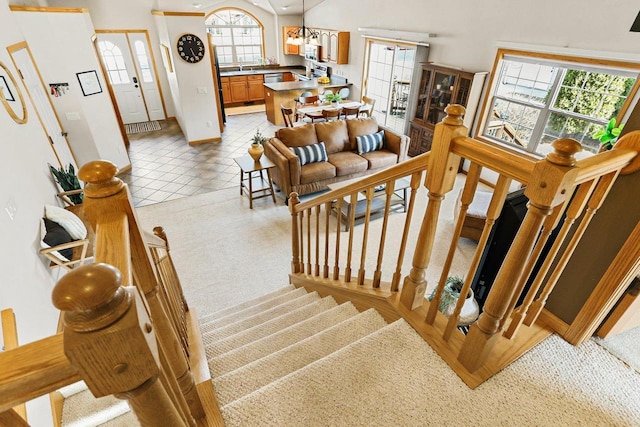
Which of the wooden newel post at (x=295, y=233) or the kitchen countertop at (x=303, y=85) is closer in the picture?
the wooden newel post at (x=295, y=233)

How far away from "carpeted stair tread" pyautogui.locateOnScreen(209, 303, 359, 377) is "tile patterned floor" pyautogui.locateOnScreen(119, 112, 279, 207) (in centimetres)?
392

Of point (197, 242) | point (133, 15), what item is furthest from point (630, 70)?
point (133, 15)

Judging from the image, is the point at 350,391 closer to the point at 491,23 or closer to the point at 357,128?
the point at 357,128

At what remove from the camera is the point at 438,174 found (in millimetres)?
1221

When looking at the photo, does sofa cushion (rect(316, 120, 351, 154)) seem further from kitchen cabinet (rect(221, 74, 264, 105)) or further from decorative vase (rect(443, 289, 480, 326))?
kitchen cabinet (rect(221, 74, 264, 105))

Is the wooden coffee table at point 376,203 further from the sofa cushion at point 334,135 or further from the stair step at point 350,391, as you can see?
the stair step at point 350,391

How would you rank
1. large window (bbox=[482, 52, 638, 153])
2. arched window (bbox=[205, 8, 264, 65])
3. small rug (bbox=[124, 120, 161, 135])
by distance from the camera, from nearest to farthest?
1. large window (bbox=[482, 52, 638, 153])
2. small rug (bbox=[124, 120, 161, 135])
3. arched window (bbox=[205, 8, 264, 65])

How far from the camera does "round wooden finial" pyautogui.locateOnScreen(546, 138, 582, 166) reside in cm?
86

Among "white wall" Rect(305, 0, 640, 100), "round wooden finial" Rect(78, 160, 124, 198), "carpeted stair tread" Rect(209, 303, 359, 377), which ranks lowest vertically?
"carpeted stair tread" Rect(209, 303, 359, 377)

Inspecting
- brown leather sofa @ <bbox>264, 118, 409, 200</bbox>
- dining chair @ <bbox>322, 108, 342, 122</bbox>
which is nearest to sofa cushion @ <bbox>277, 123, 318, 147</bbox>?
brown leather sofa @ <bbox>264, 118, 409, 200</bbox>

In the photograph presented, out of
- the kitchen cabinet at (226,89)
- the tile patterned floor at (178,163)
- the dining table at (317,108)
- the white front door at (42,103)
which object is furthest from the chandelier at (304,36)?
the white front door at (42,103)

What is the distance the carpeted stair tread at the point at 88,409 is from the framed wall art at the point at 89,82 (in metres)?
4.36

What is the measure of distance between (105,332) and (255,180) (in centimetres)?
516

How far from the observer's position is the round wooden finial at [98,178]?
76 cm
